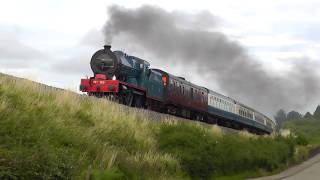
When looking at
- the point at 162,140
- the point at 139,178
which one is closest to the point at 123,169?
the point at 139,178

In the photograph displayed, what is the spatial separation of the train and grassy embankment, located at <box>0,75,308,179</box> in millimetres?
3799

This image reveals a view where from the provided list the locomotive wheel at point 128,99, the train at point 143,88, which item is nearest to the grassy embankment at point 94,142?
the locomotive wheel at point 128,99

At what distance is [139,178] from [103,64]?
Result: 1331 cm

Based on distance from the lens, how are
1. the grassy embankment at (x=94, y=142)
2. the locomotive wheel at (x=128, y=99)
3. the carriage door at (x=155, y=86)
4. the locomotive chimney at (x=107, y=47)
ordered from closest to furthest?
the grassy embankment at (x=94, y=142) < the locomotive wheel at (x=128, y=99) < the locomotive chimney at (x=107, y=47) < the carriage door at (x=155, y=86)

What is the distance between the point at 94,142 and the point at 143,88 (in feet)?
42.5

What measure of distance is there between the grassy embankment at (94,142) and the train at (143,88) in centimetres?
380

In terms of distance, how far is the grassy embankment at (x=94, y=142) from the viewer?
434 inches

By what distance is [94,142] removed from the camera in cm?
1460

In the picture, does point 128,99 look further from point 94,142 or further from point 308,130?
point 308,130

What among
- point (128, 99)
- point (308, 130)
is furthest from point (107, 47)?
point (308, 130)

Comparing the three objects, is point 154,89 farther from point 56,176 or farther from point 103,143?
point 56,176

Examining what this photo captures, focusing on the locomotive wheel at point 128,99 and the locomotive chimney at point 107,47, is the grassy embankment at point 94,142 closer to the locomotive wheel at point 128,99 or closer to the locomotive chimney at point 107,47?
the locomotive wheel at point 128,99

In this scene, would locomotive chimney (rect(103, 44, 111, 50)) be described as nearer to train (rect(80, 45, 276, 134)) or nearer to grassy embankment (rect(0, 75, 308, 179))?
train (rect(80, 45, 276, 134))

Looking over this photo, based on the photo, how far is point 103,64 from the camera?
2731cm
